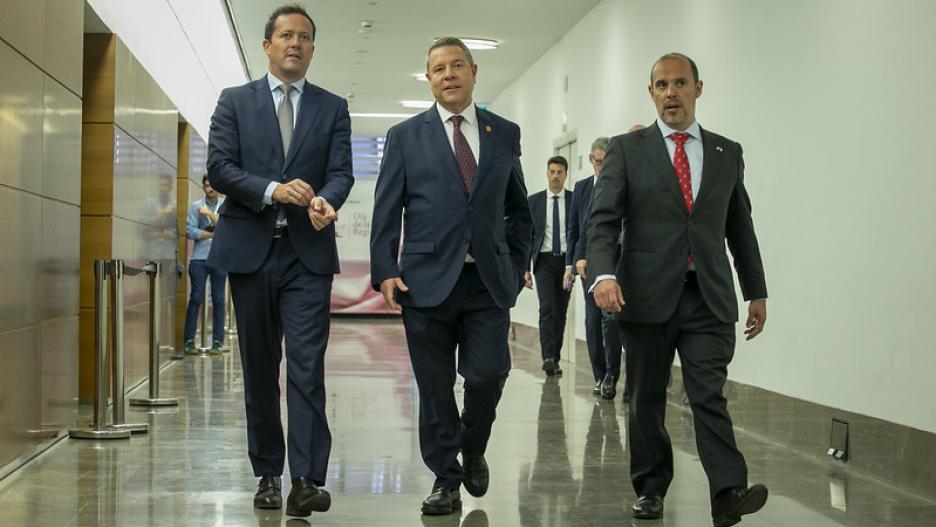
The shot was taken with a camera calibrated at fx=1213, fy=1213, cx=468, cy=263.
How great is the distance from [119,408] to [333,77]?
1340cm

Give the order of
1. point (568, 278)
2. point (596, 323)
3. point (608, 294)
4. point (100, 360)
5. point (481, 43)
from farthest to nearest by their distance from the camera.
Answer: point (481, 43) < point (568, 278) < point (596, 323) < point (100, 360) < point (608, 294)

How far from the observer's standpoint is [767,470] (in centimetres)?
591

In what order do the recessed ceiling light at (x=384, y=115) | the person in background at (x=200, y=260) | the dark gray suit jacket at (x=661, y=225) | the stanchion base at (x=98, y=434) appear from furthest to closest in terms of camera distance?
the recessed ceiling light at (x=384, y=115)
the person in background at (x=200, y=260)
the stanchion base at (x=98, y=434)
the dark gray suit jacket at (x=661, y=225)

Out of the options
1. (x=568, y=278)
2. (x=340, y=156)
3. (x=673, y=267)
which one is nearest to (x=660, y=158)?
(x=673, y=267)

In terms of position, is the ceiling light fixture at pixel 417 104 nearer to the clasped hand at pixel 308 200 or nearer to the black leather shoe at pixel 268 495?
the black leather shoe at pixel 268 495

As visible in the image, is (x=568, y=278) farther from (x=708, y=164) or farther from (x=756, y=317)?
(x=708, y=164)

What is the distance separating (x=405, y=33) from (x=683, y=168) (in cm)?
1152

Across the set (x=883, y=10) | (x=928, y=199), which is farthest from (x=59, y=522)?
(x=883, y=10)

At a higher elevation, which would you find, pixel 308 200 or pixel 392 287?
pixel 308 200

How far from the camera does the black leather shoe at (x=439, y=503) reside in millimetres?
4535

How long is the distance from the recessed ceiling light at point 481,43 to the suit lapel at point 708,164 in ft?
37.8

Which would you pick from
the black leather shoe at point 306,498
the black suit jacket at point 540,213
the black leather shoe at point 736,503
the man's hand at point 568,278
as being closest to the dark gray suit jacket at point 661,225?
the black leather shoe at point 736,503

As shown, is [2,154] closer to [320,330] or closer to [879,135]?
[320,330]

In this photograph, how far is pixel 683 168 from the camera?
446 cm
